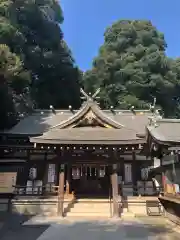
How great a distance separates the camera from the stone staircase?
1308 centimetres

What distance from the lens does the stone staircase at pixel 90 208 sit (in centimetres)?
1308

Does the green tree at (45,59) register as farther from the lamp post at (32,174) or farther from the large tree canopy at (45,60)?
the lamp post at (32,174)

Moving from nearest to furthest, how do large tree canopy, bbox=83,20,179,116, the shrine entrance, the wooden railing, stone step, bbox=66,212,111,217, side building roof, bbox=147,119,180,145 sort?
side building roof, bbox=147,119,180,145
stone step, bbox=66,212,111,217
the wooden railing
the shrine entrance
large tree canopy, bbox=83,20,179,116

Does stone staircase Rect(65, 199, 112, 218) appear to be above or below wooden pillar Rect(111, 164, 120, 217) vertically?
below

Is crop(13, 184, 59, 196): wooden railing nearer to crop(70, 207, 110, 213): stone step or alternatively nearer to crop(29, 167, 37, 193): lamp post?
crop(29, 167, 37, 193): lamp post

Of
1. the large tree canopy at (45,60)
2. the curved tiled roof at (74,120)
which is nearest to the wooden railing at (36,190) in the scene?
the curved tiled roof at (74,120)

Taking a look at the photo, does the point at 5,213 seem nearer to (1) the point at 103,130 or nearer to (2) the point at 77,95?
(1) the point at 103,130

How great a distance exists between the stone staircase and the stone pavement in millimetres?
1392

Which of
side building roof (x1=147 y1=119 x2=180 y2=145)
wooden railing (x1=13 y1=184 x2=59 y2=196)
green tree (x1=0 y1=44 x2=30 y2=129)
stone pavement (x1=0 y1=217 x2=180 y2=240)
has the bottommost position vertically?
stone pavement (x1=0 y1=217 x2=180 y2=240)

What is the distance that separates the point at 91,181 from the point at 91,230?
756 cm

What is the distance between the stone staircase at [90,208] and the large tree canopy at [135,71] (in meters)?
20.6

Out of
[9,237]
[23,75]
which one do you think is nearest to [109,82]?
[23,75]

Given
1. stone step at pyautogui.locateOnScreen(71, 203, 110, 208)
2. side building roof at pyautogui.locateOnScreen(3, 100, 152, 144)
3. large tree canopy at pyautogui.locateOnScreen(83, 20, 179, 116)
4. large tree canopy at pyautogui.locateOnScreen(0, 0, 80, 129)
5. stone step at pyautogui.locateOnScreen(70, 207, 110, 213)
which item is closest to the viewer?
stone step at pyautogui.locateOnScreen(70, 207, 110, 213)

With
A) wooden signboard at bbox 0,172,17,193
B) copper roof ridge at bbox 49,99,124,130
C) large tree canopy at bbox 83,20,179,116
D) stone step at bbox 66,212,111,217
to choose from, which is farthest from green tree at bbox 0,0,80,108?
stone step at bbox 66,212,111,217
